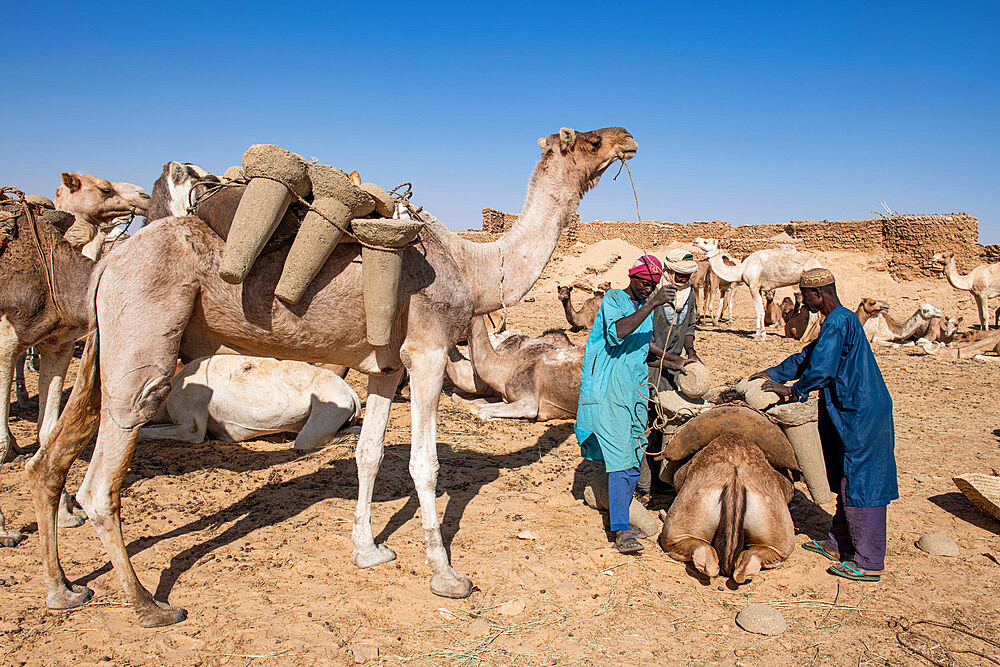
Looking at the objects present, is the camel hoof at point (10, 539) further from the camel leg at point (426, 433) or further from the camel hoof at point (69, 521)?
the camel leg at point (426, 433)

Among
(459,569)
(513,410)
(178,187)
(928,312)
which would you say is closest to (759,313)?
(928,312)

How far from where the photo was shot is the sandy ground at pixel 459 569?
11.3 ft

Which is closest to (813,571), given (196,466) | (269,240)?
(269,240)

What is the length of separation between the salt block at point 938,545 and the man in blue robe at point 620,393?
2.24 metres

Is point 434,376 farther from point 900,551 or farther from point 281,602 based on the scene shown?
point 900,551

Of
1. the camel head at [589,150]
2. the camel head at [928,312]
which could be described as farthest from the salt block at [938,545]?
the camel head at [928,312]

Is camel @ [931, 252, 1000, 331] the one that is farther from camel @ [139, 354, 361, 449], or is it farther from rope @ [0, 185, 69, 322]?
rope @ [0, 185, 69, 322]

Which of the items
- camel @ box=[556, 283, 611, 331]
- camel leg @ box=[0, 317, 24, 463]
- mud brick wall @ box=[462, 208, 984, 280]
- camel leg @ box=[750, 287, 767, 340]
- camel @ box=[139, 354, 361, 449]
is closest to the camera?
camel leg @ box=[0, 317, 24, 463]

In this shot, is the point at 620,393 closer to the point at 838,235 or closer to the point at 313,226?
the point at 313,226

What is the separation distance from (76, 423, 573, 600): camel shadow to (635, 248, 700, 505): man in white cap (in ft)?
5.23

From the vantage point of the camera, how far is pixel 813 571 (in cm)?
447

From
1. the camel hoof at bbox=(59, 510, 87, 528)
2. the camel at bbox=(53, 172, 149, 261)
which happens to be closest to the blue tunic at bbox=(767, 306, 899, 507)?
the camel hoof at bbox=(59, 510, 87, 528)

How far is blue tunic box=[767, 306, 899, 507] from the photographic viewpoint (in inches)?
170

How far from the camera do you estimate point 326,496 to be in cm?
573
